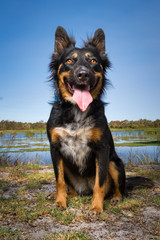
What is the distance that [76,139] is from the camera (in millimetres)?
3303

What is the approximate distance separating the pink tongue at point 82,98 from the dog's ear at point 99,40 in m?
1.16

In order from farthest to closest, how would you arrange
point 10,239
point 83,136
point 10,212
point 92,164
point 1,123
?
point 1,123
point 92,164
point 83,136
point 10,212
point 10,239

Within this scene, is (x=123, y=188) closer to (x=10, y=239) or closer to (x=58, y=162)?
(x=58, y=162)

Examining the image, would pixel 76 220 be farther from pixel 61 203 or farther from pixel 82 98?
pixel 82 98

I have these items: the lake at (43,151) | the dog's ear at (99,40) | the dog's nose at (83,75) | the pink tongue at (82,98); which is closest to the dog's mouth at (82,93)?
the pink tongue at (82,98)

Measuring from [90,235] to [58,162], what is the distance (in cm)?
127

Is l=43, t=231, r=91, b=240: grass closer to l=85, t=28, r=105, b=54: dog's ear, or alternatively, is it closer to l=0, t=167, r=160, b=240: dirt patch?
l=0, t=167, r=160, b=240: dirt patch

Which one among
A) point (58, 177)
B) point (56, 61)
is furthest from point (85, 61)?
point (58, 177)

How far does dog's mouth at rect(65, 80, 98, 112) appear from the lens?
329 centimetres

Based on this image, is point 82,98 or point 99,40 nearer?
point 82,98

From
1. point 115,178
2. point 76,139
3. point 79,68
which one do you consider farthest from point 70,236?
point 79,68

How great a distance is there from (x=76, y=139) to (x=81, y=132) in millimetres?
135

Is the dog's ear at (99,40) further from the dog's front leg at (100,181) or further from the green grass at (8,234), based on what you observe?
the green grass at (8,234)

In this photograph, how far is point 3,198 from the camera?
3613 mm
